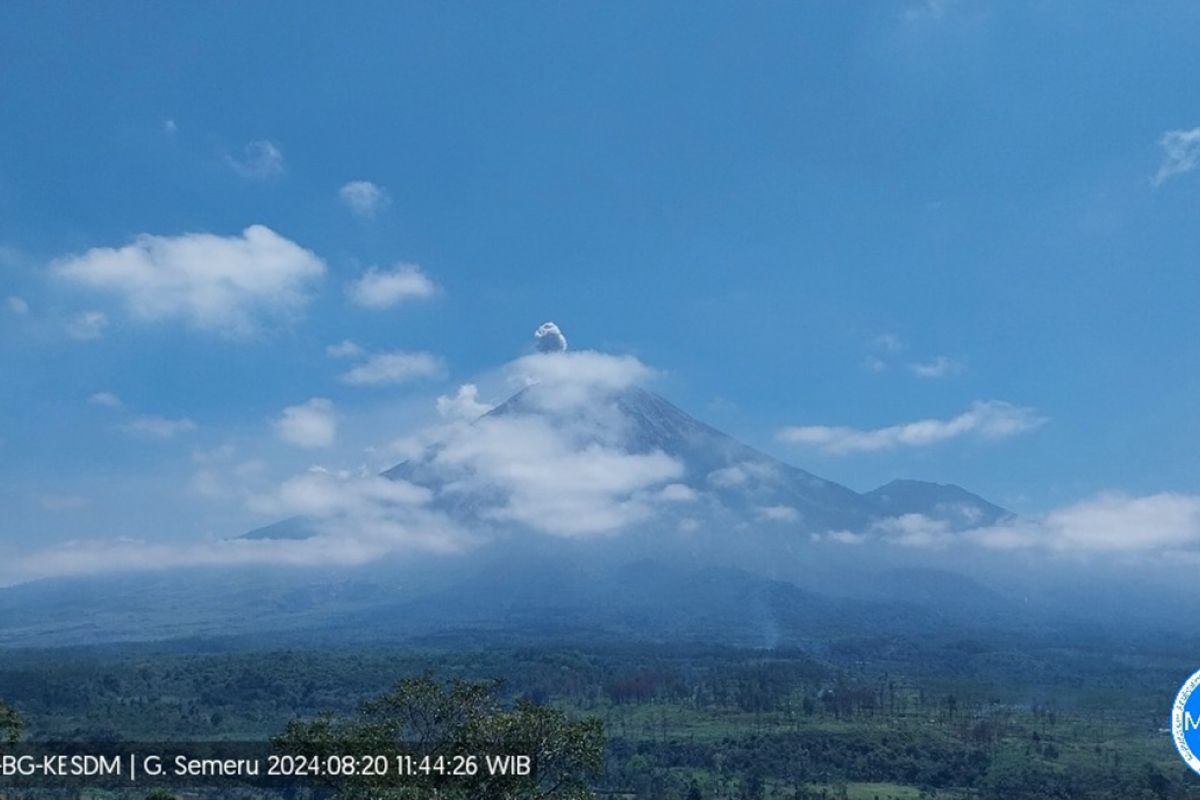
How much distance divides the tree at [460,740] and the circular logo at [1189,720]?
36.8 feet

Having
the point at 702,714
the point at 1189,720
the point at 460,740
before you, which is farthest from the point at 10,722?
the point at 702,714

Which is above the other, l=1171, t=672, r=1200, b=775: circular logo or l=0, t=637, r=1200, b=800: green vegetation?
l=1171, t=672, r=1200, b=775: circular logo

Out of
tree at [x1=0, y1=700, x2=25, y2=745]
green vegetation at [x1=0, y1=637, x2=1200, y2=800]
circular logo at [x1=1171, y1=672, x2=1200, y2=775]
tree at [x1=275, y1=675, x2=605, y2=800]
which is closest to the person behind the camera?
circular logo at [x1=1171, y1=672, x2=1200, y2=775]

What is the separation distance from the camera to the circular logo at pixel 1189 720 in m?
17.0

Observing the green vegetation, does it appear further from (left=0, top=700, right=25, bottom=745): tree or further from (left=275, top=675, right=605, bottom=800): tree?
(left=0, top=700, right=25, bottom=745): tree

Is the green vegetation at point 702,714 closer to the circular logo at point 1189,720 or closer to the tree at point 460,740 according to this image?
the tree at point 460,740

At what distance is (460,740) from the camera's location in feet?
61.3

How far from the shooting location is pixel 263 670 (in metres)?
87.2

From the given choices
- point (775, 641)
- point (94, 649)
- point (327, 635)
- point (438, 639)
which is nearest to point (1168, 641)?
point (775, 641)

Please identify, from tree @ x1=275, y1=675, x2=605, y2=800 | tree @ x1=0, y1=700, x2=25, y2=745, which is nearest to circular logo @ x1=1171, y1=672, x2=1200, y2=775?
tree @ x1=275, y1=675, x2=605, y2=800

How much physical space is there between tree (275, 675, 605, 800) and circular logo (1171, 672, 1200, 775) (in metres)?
11.2

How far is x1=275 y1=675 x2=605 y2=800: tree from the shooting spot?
1820 centimetres

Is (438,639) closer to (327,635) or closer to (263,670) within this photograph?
(327,635)

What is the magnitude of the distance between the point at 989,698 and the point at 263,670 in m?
71.2
